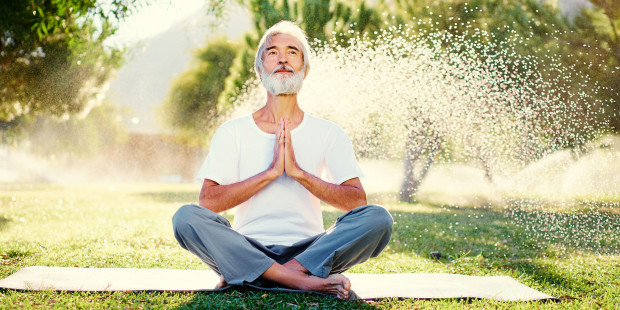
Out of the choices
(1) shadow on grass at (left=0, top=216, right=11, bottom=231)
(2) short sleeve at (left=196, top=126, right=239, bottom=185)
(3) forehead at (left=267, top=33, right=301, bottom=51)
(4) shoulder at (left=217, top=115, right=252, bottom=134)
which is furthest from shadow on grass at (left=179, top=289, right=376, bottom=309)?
(1) shadow on grass at (left=0, top=216, right=11, bottom=231)

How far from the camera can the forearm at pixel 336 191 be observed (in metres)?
3.48

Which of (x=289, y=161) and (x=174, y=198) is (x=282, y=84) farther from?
(x=174, y=198)

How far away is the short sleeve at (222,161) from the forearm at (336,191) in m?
0.47

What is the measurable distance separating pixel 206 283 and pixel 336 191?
118cm

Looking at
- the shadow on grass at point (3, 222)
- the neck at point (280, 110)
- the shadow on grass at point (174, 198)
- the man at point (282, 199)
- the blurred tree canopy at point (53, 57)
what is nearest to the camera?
the man at point (282, 199)

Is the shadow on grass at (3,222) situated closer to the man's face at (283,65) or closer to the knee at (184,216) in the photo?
the knee at (184,216)

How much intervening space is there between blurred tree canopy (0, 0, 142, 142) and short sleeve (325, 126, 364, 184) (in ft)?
23.6

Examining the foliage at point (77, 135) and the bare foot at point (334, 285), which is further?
the foliage at point (77, 135)

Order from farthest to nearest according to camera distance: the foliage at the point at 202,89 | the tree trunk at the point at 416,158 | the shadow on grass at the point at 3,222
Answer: the foliage at the point at 202,89, the tree trunk at the point at 416,158, the shadow on grass at the point at 3,222

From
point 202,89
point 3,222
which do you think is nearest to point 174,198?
point 3,222

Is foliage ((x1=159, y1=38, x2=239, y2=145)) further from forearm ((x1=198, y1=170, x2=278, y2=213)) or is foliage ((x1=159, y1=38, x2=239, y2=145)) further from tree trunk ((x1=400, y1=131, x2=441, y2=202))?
forearm ((x1=198, y1=170, x2=278, y2=213))

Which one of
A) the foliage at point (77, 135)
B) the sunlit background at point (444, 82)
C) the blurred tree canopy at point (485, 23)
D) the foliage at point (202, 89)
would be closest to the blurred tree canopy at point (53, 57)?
the sunlit background at point (444, 82)

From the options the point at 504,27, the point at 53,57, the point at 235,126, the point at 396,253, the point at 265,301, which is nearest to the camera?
the point at 265,301

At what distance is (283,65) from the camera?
3830mm
